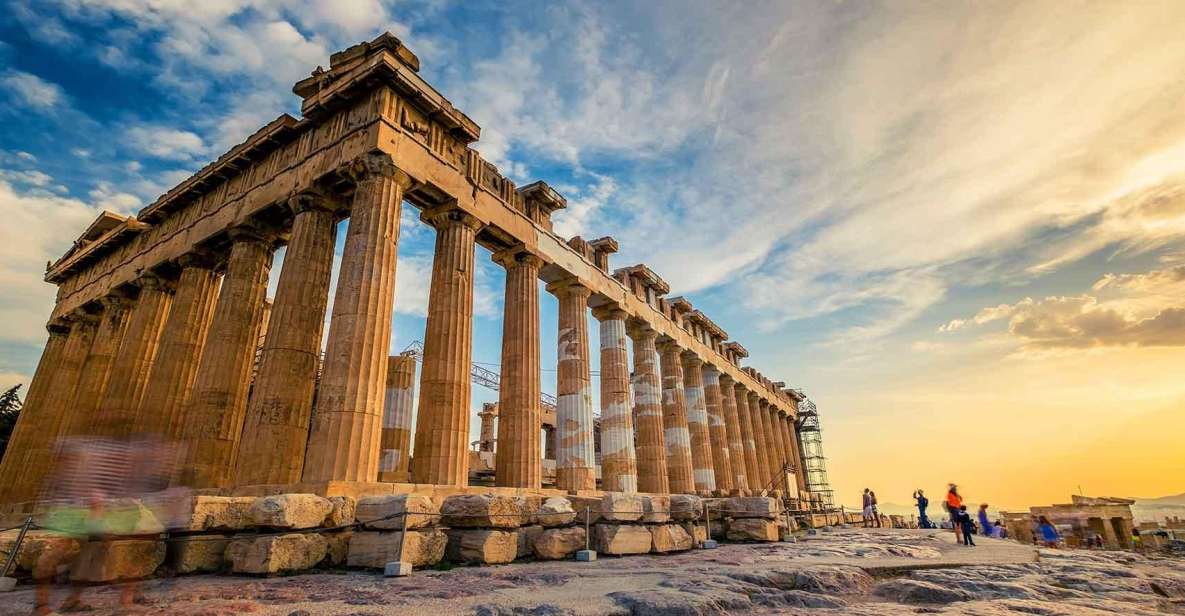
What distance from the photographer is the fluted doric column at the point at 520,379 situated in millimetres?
14961

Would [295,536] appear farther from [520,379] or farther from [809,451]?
[809,451]

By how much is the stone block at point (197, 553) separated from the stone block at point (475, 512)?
2.95m

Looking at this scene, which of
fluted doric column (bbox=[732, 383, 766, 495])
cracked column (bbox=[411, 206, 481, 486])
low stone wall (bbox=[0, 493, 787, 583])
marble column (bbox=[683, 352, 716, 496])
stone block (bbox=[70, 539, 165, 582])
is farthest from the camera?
fluted doric column (bbox=[732, 383, 766, 495])

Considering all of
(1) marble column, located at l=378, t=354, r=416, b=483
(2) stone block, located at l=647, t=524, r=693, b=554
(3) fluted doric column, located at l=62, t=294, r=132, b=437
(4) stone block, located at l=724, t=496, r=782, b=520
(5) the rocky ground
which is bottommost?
(5) the rocky ground

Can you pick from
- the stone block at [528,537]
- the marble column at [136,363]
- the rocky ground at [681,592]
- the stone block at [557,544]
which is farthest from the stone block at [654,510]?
the marble column at [136,363]

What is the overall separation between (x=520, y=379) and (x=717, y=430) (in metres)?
16.8

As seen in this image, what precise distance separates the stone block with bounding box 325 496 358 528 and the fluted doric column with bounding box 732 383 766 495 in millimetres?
27224

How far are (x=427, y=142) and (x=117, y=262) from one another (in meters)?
15.4

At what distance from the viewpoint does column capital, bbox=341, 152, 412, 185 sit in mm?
12586

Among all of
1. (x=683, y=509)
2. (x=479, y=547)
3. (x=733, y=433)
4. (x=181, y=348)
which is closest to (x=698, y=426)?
(x=733, y=433)

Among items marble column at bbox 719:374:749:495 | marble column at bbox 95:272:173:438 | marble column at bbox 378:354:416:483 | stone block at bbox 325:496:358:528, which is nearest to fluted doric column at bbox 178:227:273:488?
marble column at bbox 95:272:173:438

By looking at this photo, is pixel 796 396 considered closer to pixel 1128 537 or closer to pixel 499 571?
pixel 1128 537

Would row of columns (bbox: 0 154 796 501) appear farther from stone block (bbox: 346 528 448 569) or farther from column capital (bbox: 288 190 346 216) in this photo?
stone block (bbox: 346 528 448 569)

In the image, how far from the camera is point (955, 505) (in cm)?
1305
